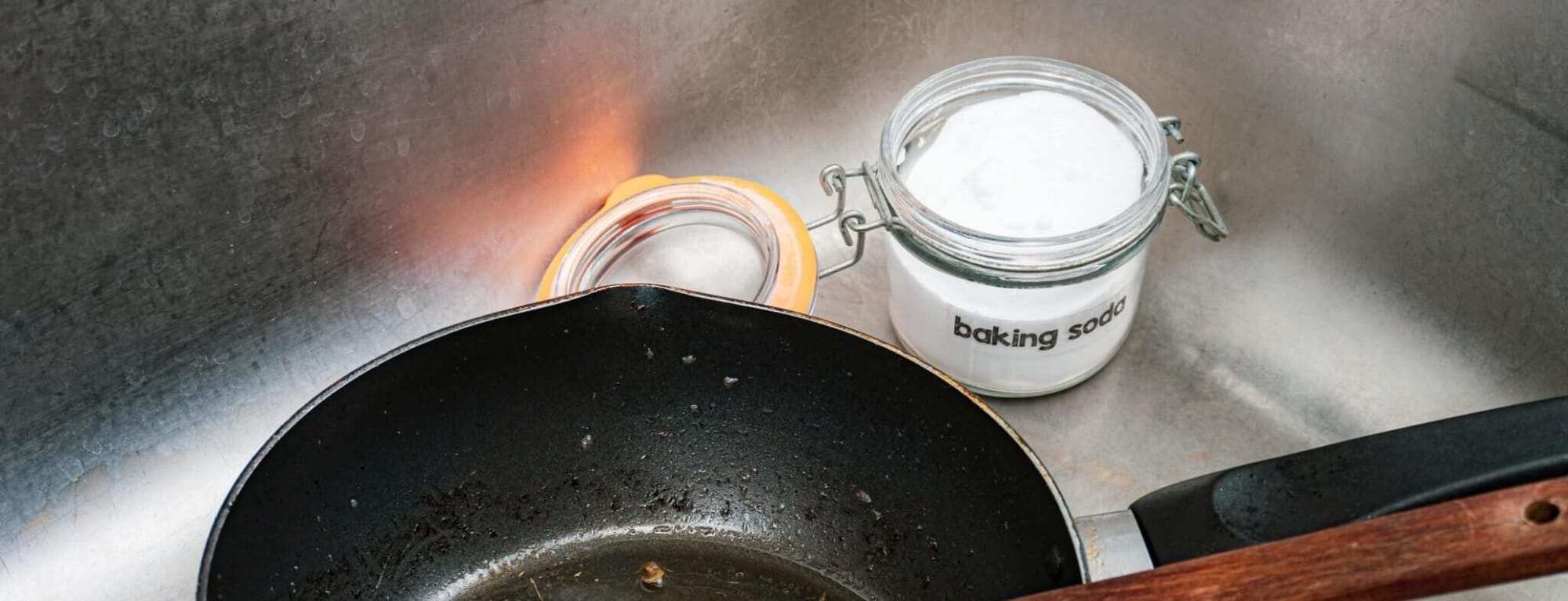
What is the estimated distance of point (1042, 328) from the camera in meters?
0.50

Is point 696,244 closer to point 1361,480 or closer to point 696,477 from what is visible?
point 696,477

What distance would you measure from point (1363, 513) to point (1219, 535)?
0.14ft

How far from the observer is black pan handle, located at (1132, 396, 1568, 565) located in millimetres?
372

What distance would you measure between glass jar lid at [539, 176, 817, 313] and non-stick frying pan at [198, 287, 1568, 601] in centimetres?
6

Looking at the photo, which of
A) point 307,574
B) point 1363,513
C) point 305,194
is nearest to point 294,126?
point 305,194

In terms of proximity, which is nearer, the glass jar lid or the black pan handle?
the black pan handle

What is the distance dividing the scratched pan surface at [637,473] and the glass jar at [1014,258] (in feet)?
0.22

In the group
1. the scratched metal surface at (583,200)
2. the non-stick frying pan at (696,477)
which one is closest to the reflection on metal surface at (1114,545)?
the non-stick frying pan at (696,477)

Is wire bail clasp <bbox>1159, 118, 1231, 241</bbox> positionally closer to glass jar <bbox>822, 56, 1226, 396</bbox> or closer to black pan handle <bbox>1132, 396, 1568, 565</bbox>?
glass jar <bbox>822, 56, 1226, 396</bbox>

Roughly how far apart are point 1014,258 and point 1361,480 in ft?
0.45

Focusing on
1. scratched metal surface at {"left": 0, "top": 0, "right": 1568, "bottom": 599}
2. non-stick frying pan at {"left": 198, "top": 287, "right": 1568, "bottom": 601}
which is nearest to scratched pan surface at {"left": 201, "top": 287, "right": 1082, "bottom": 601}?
non-stick frying pan at {"left": 198, "top": 287, "right": 1568, "bottom": 601}

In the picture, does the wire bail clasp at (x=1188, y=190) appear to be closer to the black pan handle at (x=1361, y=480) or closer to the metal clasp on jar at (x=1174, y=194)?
the metal clasp on jar at (x=1174, y=194)

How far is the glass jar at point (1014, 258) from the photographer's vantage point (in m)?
0.46

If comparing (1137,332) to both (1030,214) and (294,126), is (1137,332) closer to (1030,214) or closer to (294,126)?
(1030,214)
